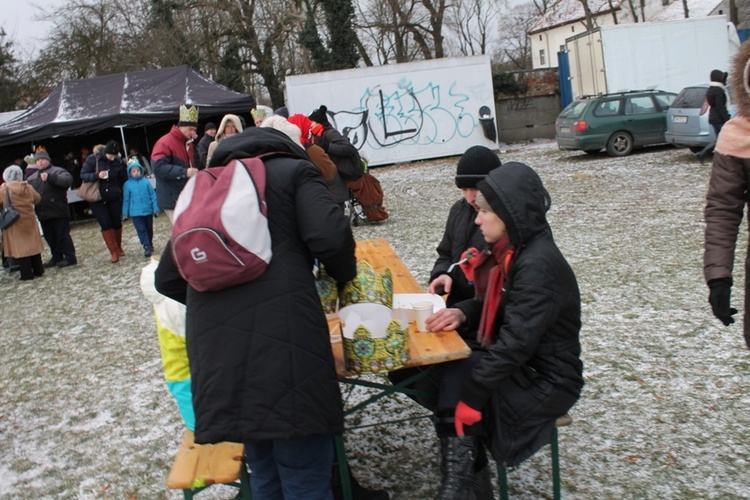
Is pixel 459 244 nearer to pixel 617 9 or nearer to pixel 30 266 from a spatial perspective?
pixel 30 266

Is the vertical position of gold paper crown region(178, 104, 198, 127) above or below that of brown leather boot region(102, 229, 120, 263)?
above

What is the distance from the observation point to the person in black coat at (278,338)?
7.13ft

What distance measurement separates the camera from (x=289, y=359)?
7.14 feet

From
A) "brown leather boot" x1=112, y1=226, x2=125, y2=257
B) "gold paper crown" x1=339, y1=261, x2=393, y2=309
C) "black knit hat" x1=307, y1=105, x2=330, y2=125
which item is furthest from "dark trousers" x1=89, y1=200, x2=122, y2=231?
"gold paper crown" x1=339, y1=261, x2=393, y2=309

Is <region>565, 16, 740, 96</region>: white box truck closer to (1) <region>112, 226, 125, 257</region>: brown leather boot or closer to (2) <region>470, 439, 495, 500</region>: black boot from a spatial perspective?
(1) <region>112, 226, 125, 257</region>: brown leather boot

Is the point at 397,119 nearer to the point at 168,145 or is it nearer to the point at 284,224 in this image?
the point at 168,145

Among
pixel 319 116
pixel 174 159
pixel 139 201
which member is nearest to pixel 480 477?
pixel 319 116

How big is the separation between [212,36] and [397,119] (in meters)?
12.3

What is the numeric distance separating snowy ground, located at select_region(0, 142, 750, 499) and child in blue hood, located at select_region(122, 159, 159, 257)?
123cm

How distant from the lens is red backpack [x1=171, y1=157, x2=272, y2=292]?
6.91ft

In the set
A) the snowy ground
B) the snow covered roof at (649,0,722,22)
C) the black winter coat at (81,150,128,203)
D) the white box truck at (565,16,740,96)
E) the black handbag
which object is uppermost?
the snow covered roof at (649,0,722,22)

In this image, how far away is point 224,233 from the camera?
2.10 m

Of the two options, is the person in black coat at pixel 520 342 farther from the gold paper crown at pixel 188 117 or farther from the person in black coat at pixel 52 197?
the person in black coat at pixel 52 197

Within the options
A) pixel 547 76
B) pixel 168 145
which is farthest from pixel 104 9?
pixel 168 145
